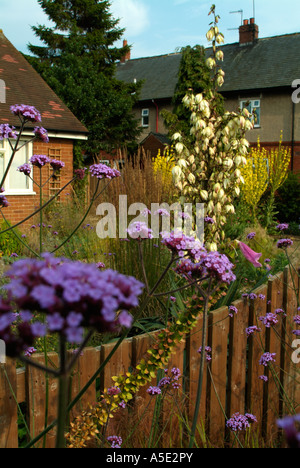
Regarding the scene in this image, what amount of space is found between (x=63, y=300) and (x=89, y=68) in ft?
72.1

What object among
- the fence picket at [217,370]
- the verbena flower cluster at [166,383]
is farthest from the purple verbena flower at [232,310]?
the verbena flower cluster at [166,383]

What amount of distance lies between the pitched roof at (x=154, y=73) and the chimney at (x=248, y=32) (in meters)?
4.57

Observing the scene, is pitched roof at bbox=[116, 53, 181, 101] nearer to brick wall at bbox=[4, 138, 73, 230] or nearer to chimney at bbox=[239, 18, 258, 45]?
chimney at bbox=[239, 18, 258, 45]

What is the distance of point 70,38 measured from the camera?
23.0m

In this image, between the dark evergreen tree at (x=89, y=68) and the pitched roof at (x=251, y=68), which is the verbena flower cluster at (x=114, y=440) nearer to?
the dark evergreen tree at (x=89, y=68)

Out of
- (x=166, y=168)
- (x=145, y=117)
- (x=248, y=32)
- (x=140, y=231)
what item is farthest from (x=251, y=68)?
(x=140, y=231)

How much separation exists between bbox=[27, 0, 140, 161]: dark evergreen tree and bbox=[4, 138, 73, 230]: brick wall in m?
5.40

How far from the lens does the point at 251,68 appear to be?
83.9 feet

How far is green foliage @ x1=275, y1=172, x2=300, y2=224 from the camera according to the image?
54.1 feet

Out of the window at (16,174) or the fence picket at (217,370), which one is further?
the window at (16,174)

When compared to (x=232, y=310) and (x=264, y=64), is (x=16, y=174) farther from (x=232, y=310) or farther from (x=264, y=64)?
(x=264, y=64)

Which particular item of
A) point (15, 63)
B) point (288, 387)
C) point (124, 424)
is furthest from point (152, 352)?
point (15, 63)

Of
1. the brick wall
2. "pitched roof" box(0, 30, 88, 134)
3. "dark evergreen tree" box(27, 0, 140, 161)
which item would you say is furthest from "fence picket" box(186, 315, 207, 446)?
"dark evergreen tree" box(27, 0, 140, 161)

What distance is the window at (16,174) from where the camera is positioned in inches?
484
